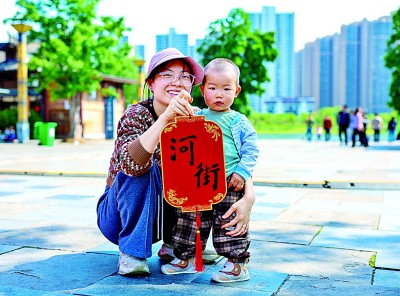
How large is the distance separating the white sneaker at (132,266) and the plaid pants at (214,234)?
235 mm

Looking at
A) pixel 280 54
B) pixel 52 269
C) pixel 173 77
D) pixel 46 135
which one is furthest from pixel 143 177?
pixel 280 54

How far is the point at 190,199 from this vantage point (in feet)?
10.0

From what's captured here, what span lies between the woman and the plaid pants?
0.25ft

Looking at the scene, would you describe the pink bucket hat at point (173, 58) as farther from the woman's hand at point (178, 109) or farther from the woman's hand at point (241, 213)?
the woman's hand at point (241, 213)

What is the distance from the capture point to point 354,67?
103 meters

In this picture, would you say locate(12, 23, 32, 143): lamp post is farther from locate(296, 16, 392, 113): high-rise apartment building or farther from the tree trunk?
locate(296, 16, 392, 113): high-rise apartment building

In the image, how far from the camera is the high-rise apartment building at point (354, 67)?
100 meters

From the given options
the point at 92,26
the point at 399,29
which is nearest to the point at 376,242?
the point at 92,26

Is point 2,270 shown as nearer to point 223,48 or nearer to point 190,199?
point 190,199

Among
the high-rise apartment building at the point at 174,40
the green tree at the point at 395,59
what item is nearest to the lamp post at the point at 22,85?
the green tree at the point at 395,59

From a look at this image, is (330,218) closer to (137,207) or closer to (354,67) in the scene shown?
(137,207)

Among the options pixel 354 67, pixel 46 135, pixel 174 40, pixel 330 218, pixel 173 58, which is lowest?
pixel 330 218

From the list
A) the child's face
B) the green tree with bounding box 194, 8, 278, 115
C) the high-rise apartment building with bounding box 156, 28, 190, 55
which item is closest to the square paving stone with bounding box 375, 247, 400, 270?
the child's face

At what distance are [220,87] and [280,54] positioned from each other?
10886 cm
